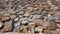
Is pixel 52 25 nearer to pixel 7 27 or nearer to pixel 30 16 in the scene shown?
pixel 30 16

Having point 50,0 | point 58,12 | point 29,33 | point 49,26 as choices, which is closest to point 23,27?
point 29,33

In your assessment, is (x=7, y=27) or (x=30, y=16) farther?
(x=30, y=16)

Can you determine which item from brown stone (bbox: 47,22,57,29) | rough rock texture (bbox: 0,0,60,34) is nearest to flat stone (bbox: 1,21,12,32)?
rough rock texture (bbox: 0,0,60,34)

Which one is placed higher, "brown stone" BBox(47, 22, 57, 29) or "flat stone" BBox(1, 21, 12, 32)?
"flat stone" BBox(1, 21, 12, 32)

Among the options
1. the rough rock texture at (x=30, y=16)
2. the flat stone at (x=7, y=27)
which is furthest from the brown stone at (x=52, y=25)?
the flat stone at (x=7, y=27)

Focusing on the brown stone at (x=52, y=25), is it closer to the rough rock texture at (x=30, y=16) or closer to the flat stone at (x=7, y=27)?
the rough rock texture at (x=30, y=16)

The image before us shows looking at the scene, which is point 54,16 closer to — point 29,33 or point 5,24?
point 29,33

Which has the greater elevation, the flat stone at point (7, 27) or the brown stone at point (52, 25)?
the flat stone at point (7, 27)

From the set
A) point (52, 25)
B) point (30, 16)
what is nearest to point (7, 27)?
point (30, 16)

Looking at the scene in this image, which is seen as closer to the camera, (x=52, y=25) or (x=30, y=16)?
(x=52, y=25)

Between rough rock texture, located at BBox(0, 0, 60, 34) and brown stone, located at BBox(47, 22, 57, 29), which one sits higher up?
rough rock texture, located at BBox(0, 0, 60, 34)

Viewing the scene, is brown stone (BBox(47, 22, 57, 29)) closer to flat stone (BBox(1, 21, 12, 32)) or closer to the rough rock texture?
the rough rock texture
